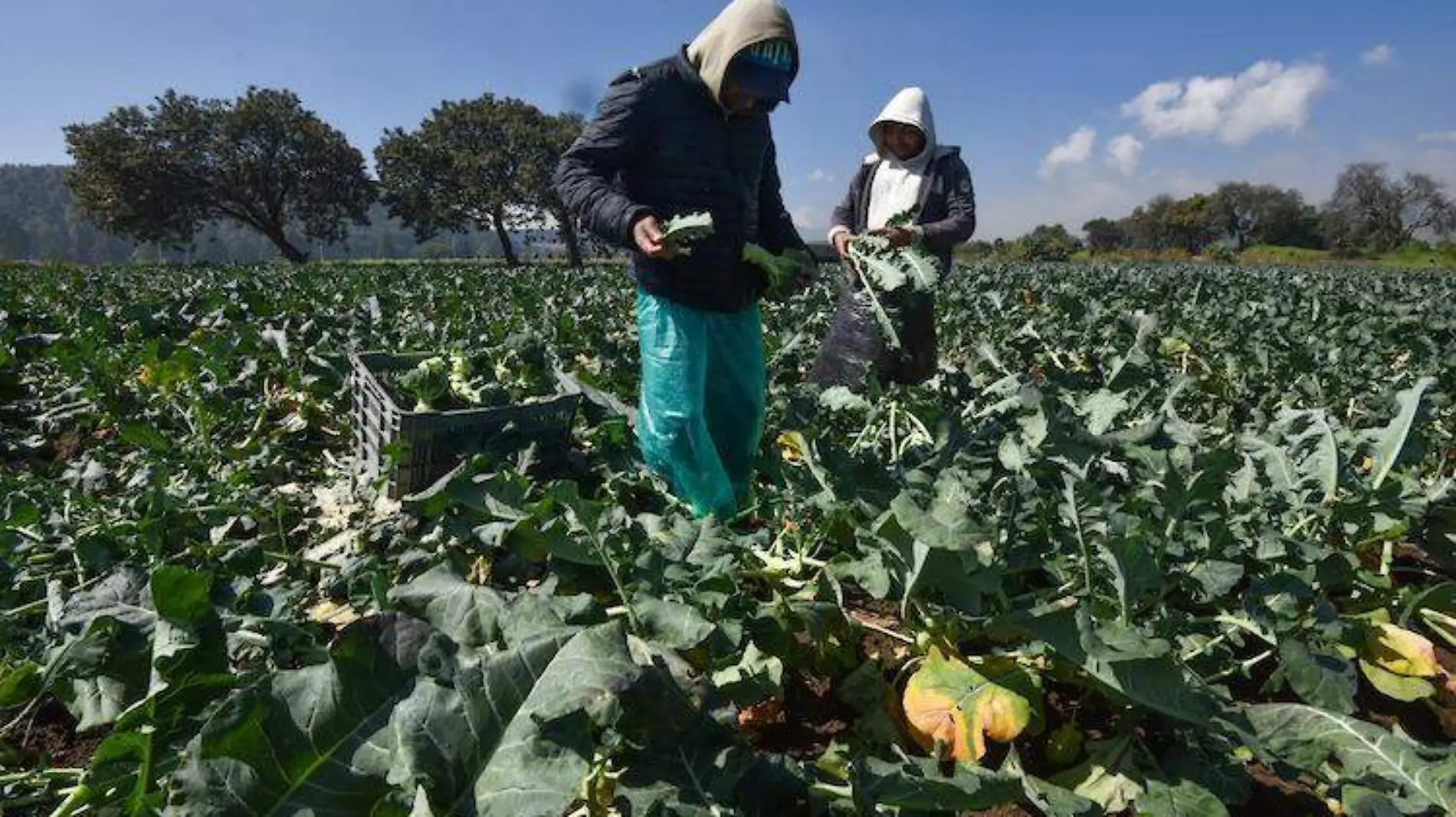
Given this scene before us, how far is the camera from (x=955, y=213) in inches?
156

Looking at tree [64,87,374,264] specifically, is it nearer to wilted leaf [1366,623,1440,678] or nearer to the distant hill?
wilted leaf [1366,623,1440,678]

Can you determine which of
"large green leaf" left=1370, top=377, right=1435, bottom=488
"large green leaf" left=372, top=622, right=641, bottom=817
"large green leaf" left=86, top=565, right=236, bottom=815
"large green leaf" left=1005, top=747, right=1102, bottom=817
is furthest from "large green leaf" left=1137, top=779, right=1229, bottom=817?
"large green leaf" left=86, top=565, right=236, bottom=815

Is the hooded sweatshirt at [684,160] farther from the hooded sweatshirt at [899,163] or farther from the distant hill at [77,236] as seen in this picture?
the distant hill at [77,236]

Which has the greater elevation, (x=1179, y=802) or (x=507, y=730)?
(x=507, y=730)

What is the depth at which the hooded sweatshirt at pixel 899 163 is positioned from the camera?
3.88m

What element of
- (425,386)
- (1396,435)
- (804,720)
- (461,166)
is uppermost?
(461,166)

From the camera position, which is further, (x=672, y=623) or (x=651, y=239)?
(x=651, y=239)

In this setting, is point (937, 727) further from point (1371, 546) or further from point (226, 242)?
point (226, 242)

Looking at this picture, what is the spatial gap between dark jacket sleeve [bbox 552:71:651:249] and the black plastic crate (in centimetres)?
76

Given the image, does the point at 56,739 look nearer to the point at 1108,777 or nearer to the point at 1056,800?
the point at 1056,800

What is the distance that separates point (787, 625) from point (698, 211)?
149cm

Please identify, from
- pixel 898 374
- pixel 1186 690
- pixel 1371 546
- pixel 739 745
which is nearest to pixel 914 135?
pixel 898 374

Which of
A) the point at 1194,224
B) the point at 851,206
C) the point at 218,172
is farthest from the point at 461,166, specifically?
the point at 1194,224

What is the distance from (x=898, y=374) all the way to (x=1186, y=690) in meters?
2.86
